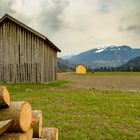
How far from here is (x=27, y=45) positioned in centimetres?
3378

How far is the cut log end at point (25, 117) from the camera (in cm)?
593

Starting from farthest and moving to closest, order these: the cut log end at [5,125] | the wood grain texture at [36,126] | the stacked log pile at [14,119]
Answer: the wood grain texture at [36,126], the stacked log pile at [14,119], the cut log end at [5,125]

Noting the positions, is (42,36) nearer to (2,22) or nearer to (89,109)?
(2,22)

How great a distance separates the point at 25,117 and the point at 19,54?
Answer: 28.2 m

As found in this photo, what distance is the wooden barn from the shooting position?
33688 millimetres

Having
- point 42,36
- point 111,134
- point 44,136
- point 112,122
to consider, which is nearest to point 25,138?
point 44,136

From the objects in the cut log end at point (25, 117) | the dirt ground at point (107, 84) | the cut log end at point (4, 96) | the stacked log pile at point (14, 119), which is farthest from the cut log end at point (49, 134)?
the dirt ground at point (107, 84)

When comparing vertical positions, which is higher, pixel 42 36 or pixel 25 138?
pixel 42 36

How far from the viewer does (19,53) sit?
33.9 metres

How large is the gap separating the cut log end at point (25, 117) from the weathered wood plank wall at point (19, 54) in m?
27.7

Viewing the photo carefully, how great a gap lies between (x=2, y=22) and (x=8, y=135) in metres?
28.7

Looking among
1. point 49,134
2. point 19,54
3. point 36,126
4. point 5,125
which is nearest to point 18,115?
point 5,125

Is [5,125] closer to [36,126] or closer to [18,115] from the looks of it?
[18,115]

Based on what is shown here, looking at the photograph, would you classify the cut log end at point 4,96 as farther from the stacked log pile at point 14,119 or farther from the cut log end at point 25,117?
the cut log end at point 25,117
